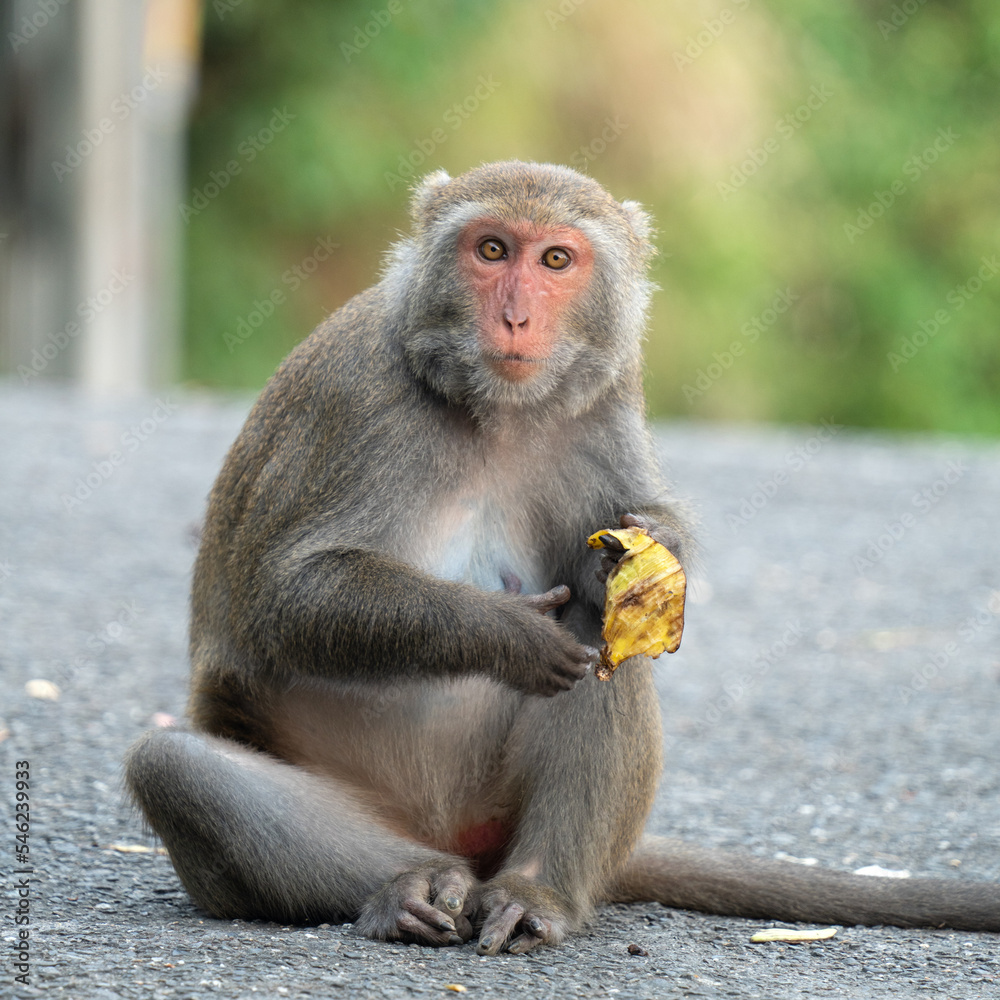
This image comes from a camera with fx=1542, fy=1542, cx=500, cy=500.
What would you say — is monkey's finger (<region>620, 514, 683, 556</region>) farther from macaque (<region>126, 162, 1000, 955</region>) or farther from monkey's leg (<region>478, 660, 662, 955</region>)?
monkey's leg (<region>478, 660, 662, 955</region>)

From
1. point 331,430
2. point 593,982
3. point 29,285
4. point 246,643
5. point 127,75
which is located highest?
point 127,75

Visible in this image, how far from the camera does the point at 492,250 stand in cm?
382

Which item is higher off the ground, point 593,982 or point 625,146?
point 625,146

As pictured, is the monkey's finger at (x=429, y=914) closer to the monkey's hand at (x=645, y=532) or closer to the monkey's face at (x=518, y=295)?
the monkey's hand at (x=645, y=532)

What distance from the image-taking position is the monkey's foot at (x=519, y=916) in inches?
139

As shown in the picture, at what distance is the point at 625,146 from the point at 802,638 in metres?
14.2

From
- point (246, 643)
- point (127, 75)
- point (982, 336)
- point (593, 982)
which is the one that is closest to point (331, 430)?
point (246, 643)

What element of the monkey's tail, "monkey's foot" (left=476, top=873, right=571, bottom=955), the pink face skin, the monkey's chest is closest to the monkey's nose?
the pink face skin

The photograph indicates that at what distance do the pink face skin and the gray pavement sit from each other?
0.97m

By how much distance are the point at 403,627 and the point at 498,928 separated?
0.72m

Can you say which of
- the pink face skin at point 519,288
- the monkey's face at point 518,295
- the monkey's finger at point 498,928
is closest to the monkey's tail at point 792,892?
the monkey's finger at point 498,928

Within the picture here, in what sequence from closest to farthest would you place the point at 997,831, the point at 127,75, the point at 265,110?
1. the point at 997,831
2. the point at 127,75
3. the point at 265,110

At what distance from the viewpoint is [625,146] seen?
68.0 ft

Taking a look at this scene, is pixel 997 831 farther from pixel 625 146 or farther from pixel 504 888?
pixel 625 146
